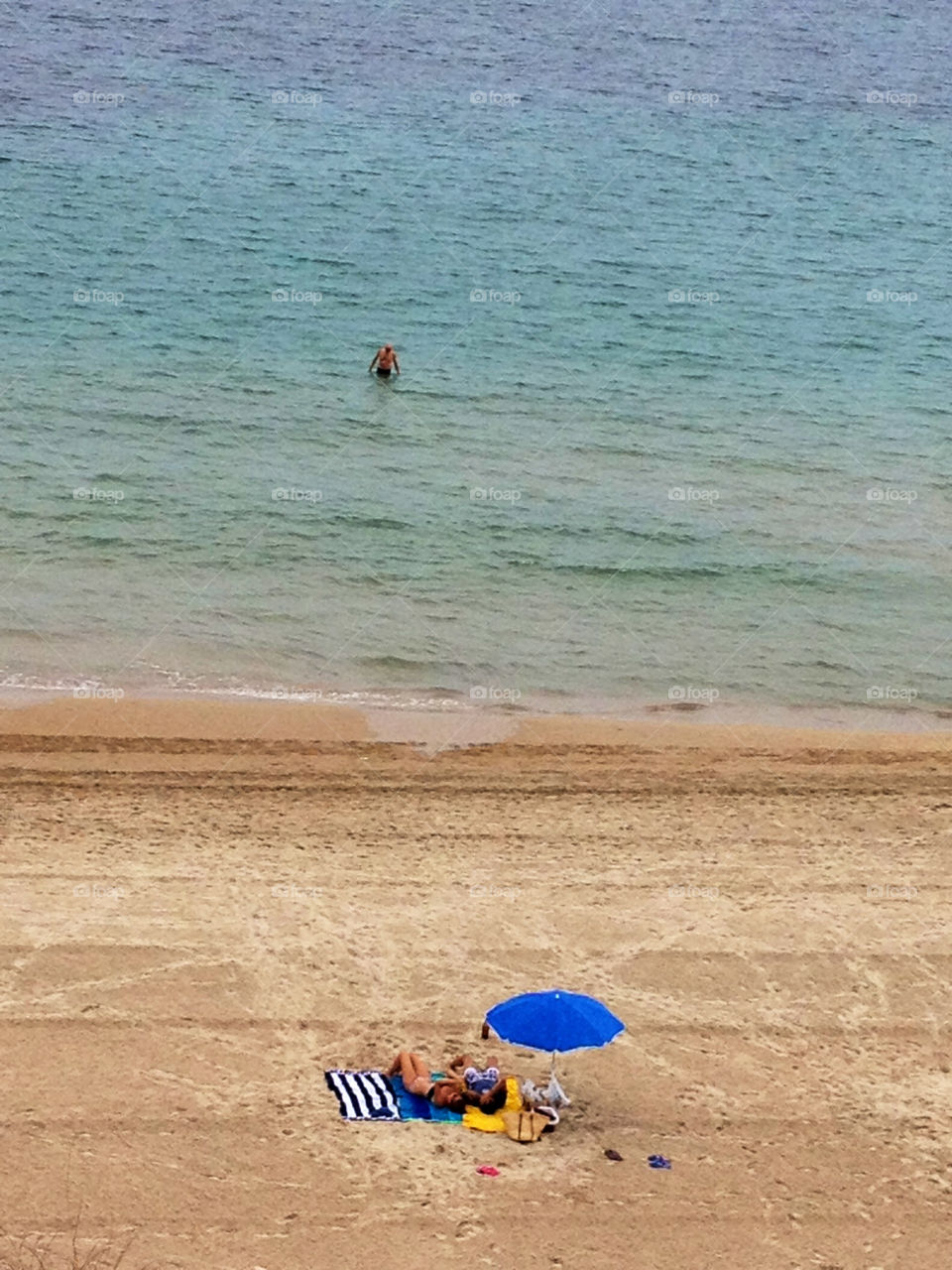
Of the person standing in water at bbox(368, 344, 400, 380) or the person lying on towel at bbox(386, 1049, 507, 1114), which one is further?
the person standing in water at bbox(368, 344, 400, 380)

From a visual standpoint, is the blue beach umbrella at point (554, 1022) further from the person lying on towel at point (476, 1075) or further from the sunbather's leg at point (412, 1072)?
the sunbather's leg at point (412, 1072)

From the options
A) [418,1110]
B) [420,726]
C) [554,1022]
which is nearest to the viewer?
[554,1022]

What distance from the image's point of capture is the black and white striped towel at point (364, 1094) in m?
15.2

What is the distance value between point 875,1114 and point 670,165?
38.8 metres

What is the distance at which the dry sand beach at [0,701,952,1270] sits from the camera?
14.2 m

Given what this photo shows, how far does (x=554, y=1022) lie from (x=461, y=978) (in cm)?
229

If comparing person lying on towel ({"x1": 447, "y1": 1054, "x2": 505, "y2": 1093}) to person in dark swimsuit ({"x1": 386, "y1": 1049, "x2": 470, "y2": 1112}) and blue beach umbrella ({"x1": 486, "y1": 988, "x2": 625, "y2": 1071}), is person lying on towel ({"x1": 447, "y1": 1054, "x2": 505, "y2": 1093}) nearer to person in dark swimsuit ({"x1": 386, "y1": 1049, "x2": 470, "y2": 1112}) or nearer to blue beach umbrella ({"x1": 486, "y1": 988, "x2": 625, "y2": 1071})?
person in dark swimsuit ({"x1": 386, "y1": 1049, "x2": 470, "y2": 1112})

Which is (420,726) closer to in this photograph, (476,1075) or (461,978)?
(461,978)

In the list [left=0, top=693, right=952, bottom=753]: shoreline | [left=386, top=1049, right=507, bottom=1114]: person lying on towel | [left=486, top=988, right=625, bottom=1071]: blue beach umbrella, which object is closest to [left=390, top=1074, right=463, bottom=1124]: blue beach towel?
[left=386, top=1049, right=507, bottom=1114]: person lying on towel

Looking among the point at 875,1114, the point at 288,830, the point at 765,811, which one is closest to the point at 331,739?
the point at 288,830

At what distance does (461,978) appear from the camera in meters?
17.3

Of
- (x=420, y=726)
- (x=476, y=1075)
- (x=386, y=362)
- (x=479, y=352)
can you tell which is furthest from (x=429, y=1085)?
(x=479, y=352)

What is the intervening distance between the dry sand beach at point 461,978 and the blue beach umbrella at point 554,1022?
31.1 inches

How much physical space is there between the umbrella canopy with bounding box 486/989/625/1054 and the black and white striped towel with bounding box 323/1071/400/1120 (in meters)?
1.05
